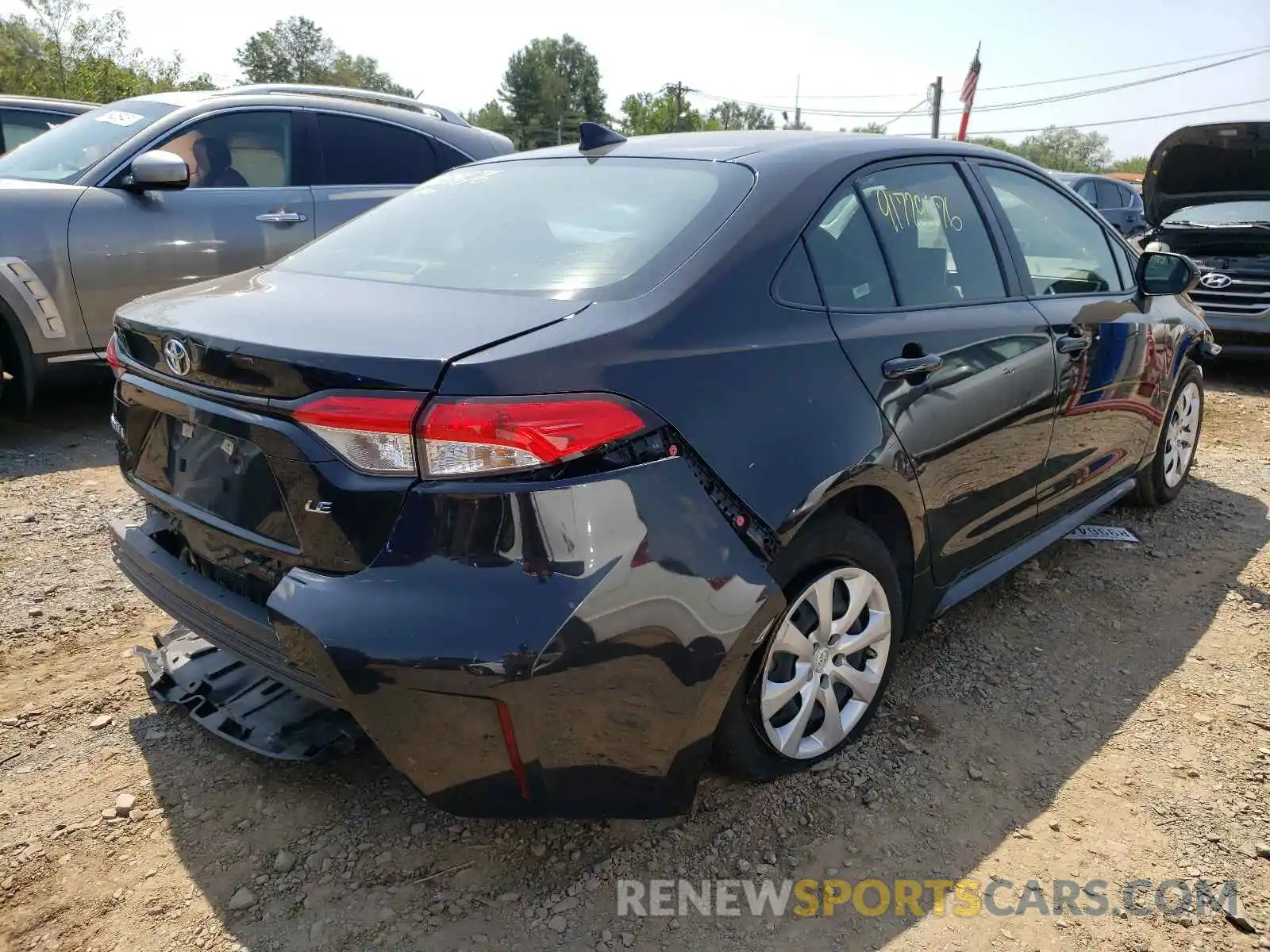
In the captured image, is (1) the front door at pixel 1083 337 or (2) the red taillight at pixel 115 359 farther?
(1) the front door at pixel 1083 337

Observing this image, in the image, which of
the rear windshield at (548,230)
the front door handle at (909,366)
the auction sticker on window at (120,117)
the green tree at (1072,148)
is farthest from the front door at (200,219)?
the green tree at (1072,148)

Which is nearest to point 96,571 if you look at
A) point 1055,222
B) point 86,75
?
point 1055,222

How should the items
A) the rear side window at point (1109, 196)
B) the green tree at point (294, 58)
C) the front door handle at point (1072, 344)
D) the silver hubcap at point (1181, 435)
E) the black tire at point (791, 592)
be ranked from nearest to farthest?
the black tire at point (791, 592)
the front door handle at point (1072, 344)
the silver hubcap at point (1181, 435)
the rear side window at point (1109, 196)
the green tree at point (294, 58)

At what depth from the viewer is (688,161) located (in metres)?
2.47

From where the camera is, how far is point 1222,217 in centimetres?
795

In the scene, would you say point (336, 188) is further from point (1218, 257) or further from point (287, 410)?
point (1218, 257)

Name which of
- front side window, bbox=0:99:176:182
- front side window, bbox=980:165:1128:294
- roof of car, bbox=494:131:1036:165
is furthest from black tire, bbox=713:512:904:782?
front side window, bbox=0:99:176:182

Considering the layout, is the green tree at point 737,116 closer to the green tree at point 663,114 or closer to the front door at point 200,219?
the green tree at point 663,114

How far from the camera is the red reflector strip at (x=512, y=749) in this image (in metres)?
1.73

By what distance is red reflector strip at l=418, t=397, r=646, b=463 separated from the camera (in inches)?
65.7

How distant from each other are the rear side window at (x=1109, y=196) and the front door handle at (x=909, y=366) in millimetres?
12301

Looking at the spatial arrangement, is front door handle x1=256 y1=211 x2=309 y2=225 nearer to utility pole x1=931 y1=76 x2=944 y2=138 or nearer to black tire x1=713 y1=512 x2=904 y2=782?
black tire x1=713 y1=512 x2=904 y2=782

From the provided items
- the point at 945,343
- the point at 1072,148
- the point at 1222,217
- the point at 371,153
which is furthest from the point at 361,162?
the point at 1072,148

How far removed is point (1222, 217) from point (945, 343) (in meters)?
7.10
